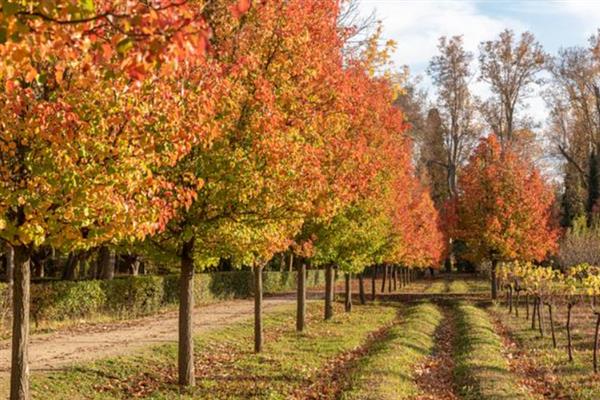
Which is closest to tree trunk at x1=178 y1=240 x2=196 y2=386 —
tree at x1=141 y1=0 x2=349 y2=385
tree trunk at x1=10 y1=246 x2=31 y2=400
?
tree at x1=141 y1=0 x2=349 y2=385

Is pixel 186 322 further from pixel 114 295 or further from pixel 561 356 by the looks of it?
pixel 114 295

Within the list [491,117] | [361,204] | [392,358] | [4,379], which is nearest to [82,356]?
[4,379]

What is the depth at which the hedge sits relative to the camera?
19359 millimetres

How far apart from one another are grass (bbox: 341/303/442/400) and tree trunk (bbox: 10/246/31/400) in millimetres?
5221

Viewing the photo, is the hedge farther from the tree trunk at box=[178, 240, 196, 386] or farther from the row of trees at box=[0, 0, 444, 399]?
the tree trunk at box=[178, 240, 196, 386]

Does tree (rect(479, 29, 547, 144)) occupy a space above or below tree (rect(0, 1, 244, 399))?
above

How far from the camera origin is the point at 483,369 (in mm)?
13820

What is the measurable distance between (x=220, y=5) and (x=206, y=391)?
6751 mm

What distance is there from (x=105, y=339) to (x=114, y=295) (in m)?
6.18

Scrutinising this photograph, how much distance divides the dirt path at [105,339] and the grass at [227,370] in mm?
824

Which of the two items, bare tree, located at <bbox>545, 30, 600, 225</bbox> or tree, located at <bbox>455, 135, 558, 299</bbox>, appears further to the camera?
bare tree, located at <bbox>545, 30, 600, 225</bbox>

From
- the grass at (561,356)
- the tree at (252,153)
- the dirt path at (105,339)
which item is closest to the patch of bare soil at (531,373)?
the grass at (561,356)

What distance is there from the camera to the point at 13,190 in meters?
6.98

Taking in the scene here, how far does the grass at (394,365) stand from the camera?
11.3 meters
